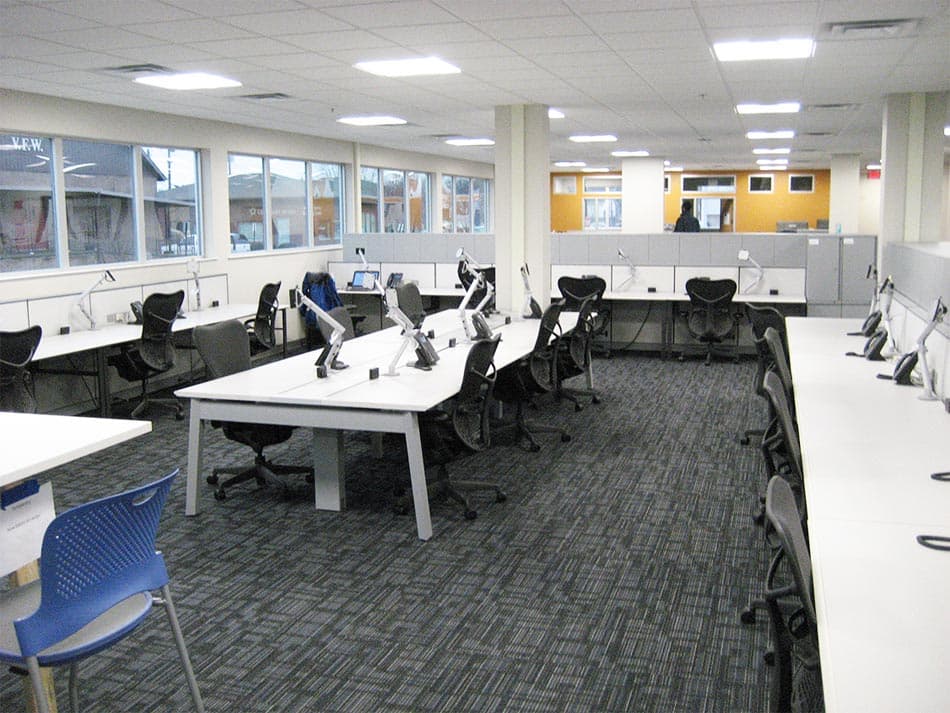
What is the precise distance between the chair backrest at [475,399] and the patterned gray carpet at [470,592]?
40 centimetres

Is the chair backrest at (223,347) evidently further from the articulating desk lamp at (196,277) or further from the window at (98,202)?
the articulating desk lamp at (196,277)

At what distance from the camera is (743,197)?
20156mm

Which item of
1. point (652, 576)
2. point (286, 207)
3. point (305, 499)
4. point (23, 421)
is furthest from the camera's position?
point (286, 207)

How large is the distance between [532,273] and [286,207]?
3.91m

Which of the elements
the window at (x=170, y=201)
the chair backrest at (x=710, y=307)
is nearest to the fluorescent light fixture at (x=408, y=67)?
the window at (x=170, y=201)

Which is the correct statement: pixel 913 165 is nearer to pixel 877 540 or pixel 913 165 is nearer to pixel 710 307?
pixel 710 307

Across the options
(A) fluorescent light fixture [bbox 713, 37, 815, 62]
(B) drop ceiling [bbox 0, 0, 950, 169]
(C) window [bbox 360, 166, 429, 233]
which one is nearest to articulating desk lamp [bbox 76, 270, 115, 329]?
(B) drop ceiling [bbox 0, 0, 950, 169]

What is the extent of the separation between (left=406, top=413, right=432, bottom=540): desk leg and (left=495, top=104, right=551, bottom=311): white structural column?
4.25 metres

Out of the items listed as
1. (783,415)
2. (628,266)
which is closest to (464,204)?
(628,266)

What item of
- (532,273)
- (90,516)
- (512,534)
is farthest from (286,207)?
(90,516)

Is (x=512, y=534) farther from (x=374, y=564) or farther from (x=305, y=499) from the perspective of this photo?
(x=305, y=499)

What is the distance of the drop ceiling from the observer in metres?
4.43

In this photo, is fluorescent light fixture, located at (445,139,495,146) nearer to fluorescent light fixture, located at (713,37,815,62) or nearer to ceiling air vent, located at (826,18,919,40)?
fluorescent light fixture, located at (713,37,815,62)

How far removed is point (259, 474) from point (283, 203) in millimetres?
6488
